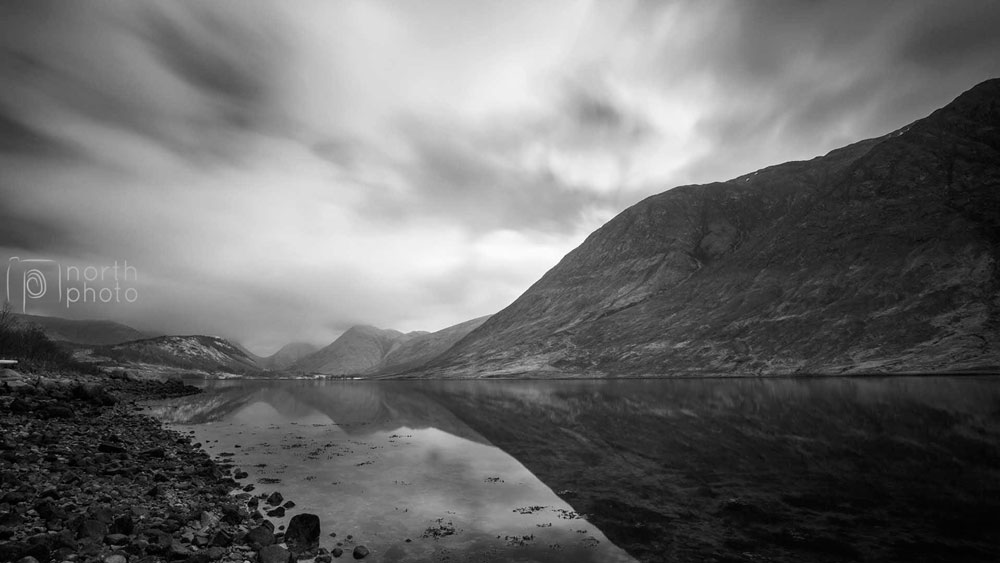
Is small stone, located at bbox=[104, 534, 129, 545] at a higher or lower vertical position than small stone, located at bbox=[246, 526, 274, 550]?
higher

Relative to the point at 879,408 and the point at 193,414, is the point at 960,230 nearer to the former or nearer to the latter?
the point at 879,408

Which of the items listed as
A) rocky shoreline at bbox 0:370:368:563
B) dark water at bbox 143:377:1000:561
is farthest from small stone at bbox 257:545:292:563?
dark water at bbox 143:377:1000:561

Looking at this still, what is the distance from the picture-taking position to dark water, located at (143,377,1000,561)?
671 inches

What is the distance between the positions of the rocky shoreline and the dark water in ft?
7.79

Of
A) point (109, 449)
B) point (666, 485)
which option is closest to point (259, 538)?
point (109, 449)

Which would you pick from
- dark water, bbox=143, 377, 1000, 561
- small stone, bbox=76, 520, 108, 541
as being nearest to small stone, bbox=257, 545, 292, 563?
dark water, bbox=143, 377, 1000, 561

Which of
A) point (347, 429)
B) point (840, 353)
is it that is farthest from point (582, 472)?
point (840, 353)

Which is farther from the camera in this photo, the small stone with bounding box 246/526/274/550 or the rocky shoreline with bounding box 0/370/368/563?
the small stone with bounding box 246/526/274/550

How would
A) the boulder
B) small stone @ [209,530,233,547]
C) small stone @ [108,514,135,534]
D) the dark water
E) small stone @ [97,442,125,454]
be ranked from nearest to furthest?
small stone @ [108,514,135,534], small stone @ [209,530,233,547], the dark water, the boulder, small stone @ [97,442,125,454]

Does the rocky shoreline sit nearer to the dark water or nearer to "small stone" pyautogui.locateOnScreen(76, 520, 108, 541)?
"small stone" pyautogui.locateOnScreen(76, 520, 108, 541)

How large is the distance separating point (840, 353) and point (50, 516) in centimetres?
17698

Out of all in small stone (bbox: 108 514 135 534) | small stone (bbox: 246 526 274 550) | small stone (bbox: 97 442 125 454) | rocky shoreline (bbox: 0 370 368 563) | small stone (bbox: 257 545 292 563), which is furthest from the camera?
small stone (bbox: 97 442 125 454)

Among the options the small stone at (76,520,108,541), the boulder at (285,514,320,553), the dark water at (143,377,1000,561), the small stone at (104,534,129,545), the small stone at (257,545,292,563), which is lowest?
the dark water at (143,377,1000,561)

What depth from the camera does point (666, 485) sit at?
25.3 meters
